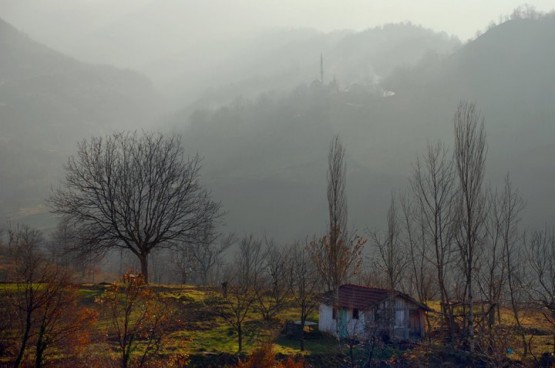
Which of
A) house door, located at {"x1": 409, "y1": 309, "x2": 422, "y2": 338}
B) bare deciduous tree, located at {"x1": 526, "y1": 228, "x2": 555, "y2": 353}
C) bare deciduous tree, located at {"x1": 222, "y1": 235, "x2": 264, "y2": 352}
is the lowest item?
house door, located at {"x1": 409, "y1": 309, "x2": 422, "y2": 338}

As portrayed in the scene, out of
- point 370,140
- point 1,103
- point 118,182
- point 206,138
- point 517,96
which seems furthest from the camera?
point 1,103

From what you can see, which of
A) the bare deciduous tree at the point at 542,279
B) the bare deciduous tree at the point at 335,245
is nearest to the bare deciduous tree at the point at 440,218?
the bare deciduous tree at the point at 542,279

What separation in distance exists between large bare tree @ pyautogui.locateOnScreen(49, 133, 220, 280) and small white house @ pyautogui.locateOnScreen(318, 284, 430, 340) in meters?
10.3

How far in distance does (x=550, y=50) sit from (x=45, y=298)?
11770 cm

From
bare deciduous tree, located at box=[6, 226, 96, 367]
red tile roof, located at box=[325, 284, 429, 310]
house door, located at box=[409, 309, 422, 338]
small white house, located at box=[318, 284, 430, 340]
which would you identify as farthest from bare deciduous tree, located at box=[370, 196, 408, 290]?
bare deciduous tree, located at box=[6, 226, 96, 367]

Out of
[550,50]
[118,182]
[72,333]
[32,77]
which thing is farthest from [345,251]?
[32,77]

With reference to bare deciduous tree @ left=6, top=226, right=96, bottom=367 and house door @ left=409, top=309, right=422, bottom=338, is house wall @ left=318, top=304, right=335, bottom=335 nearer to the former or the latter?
house door @ left=409, top=309, right=422, bottom=338

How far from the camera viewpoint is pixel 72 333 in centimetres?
1359

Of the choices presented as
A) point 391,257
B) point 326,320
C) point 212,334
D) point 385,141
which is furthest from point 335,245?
point 385,141

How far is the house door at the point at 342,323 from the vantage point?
71.0 feet

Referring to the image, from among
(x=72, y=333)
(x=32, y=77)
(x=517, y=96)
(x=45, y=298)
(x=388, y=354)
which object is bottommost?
(x=388, y=354)

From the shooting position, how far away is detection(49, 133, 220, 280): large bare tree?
92.8 ft

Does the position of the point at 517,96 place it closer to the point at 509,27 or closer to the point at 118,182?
the point at 509,27

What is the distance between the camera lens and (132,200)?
95.2 feet
